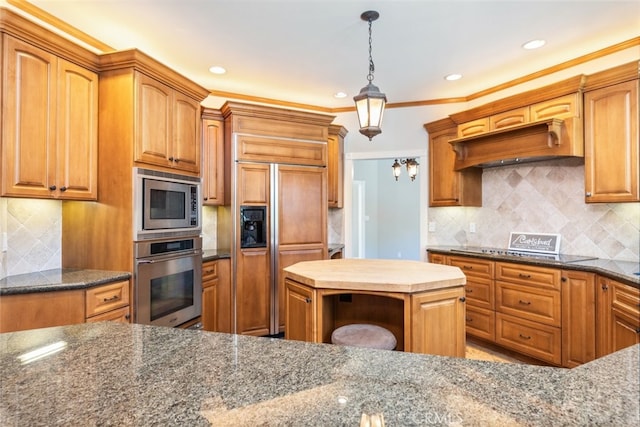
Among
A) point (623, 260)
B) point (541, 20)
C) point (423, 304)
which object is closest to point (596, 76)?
point (541, 20)

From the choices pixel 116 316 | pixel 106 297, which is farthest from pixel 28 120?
pixel 116 316

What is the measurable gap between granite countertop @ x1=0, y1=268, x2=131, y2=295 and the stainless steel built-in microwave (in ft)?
1.05

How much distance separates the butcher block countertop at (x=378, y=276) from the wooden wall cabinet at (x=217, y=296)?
4.04ft

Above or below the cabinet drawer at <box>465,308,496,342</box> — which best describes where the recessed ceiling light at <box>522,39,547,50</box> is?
above

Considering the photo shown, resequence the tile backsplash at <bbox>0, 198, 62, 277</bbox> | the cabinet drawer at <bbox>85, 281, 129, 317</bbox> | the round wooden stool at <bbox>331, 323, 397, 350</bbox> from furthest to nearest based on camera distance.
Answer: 1. the tile backsplash at <bbox>0, 198, 62, 277</bbox>
2. the cabinet drawer at <bbox>85, 281, 129, 317</bbox>
3. the round wooden stool at <bbox>331, 323, 397, 350</bbox>

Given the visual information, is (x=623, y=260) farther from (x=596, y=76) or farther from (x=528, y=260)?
(x=596, y=76)

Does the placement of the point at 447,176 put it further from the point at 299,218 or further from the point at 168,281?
the point at 168,281

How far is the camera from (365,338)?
1852 mm

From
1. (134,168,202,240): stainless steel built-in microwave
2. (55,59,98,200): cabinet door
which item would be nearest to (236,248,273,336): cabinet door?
(134,168,202,240): stainless steel built-in microwave

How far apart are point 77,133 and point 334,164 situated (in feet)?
8.63

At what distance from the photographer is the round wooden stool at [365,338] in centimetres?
181

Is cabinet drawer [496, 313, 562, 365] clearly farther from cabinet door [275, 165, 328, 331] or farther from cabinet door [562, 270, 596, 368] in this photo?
cabinet door [275, 165, 328, 331]

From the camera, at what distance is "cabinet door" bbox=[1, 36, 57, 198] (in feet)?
6.52

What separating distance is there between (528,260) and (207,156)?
314 centimetres
